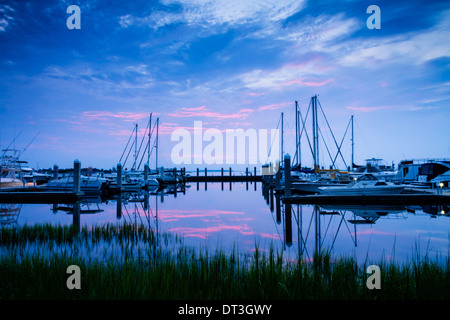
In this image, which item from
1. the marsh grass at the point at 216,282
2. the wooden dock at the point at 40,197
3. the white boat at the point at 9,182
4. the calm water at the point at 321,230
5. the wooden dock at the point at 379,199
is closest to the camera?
the marsh grass at the point at 216,282

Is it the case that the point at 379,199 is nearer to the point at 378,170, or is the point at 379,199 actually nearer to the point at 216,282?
the point at 216,282

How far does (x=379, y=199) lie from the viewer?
19062 millimetres

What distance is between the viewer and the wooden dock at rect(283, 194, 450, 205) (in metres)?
17.5

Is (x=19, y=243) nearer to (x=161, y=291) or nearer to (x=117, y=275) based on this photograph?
(x=117, y=275)

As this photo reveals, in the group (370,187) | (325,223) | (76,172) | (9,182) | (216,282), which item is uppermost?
(76,172)

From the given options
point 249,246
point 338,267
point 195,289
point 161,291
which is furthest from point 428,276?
point 249,246

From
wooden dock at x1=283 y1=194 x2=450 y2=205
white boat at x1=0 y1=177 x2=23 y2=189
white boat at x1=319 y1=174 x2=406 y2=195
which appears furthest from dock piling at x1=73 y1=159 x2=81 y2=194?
white boat at x1=319 y1=174 x2=406 y2=195

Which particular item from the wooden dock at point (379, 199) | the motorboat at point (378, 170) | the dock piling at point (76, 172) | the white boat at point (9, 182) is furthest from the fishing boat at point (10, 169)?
the motorboat at point (378, 170)

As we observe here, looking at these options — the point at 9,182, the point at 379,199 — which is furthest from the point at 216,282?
the point at 9,182

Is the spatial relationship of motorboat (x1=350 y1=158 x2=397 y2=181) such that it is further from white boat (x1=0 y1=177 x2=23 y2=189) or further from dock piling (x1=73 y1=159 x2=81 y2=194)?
white boat (x1=0 y1=177 x2=23 y2=189)

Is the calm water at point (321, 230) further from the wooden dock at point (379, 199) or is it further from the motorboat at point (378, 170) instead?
the motorboat at point (378, 170)

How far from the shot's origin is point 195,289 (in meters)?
4.91

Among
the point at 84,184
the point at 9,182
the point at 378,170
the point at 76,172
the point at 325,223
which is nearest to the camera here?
the point at 325,223

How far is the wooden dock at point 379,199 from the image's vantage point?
57.3 ft
